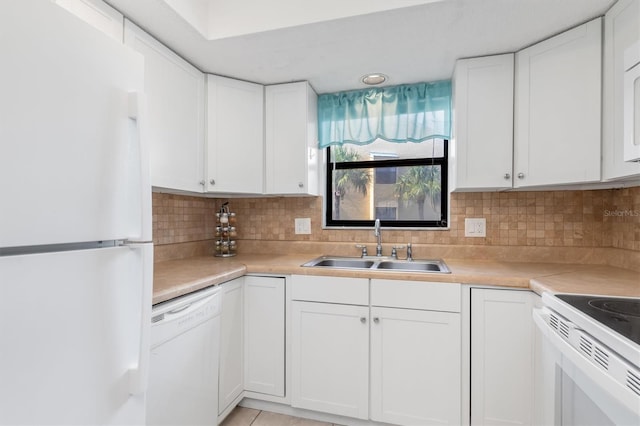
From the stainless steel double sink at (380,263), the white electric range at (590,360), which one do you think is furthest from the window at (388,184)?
the white electric range at (590,360)

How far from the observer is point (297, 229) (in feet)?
8.13

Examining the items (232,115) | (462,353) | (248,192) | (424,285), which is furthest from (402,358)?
(232,115)

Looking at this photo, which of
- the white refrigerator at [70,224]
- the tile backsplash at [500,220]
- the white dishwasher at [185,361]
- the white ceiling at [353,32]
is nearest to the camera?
the white refrigerator at [70,224]

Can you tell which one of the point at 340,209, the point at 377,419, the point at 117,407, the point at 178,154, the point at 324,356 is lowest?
the point at 377,419

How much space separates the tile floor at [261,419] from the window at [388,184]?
4.32 feet

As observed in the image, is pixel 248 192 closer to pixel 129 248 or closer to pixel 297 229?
pixel 297 229

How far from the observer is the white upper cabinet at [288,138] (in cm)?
217

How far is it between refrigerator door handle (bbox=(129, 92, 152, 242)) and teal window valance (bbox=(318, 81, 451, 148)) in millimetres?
1617

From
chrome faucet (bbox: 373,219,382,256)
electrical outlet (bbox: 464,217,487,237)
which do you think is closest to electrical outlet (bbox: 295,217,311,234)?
chrome faucet (bbox: 373,219,382,256)

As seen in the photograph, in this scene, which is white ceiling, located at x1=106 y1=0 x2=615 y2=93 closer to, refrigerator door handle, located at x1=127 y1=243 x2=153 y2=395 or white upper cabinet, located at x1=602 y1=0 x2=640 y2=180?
white upper cabinet, located at x1=602 y1=0 x2=640 y2=180

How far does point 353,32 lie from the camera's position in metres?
1.57

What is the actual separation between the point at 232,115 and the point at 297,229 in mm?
962

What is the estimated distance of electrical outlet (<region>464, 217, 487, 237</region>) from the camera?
6.98 feet

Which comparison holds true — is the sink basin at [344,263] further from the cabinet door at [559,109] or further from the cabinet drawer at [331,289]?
the cabinet door at [559,109]
